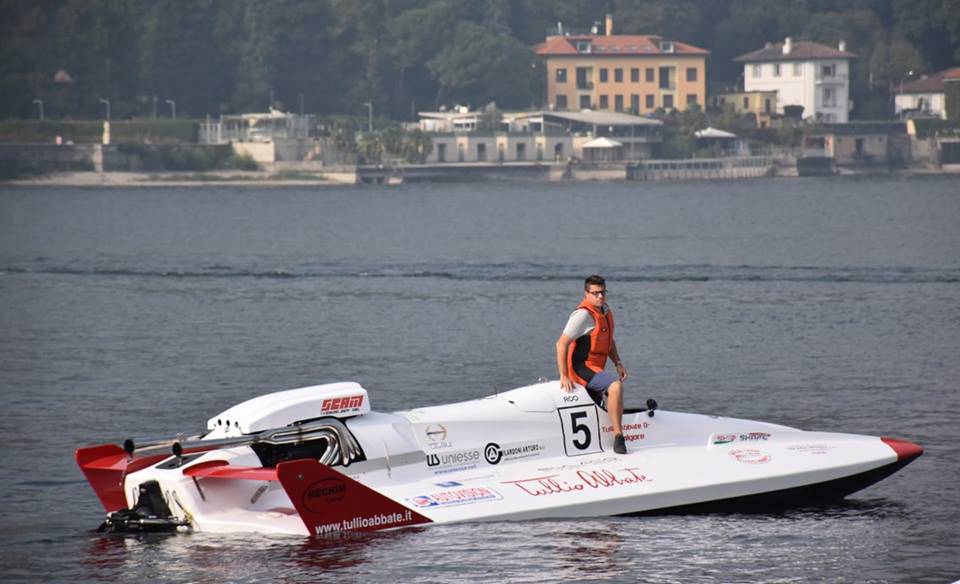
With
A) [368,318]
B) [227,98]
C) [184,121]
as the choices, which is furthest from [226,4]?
[368,318]

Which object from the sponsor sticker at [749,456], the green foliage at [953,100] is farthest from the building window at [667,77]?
the sponsor sticker at [749,456]

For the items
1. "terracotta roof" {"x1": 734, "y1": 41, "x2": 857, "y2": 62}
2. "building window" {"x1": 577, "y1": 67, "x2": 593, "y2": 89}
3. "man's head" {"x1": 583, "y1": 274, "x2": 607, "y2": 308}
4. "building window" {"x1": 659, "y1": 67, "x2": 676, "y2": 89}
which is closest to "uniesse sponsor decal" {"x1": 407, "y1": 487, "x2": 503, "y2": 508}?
"man's head" {"x1": 583, "y1": 274, "x2": 607, "y2": 308}

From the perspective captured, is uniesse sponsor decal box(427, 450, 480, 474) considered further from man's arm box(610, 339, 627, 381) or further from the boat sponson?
man's arm box(610, 339, 627, 381)

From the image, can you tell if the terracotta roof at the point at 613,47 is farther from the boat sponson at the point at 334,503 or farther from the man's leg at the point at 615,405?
the boat sponson at the point at 334,503

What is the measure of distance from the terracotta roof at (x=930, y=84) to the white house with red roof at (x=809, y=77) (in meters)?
9.64

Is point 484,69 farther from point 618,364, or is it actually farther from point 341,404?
point 341,404

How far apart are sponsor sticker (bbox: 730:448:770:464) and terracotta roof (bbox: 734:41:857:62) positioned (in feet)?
549

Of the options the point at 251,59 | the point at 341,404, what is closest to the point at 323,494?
the point at 341,404

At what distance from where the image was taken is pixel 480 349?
3966 cm

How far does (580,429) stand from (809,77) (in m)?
168

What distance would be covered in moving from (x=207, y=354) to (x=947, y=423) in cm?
1796

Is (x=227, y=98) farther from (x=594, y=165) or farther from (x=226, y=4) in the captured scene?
(x=594, y=165)

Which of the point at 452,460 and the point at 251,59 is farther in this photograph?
the point at 251,59

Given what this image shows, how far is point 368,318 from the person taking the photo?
153 feet
